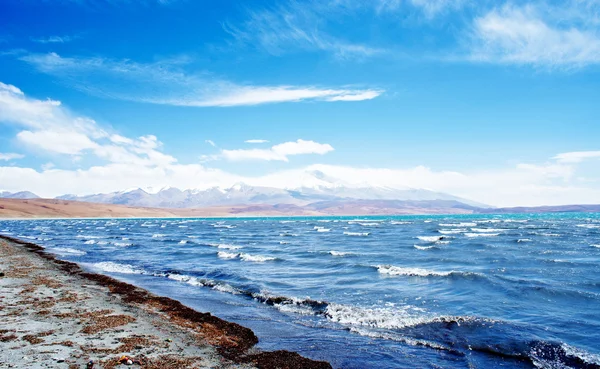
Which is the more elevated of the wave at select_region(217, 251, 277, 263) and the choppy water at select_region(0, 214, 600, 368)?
the choppy water at select_region(0, 214, 600, 368)

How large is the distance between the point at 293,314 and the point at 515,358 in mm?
7655

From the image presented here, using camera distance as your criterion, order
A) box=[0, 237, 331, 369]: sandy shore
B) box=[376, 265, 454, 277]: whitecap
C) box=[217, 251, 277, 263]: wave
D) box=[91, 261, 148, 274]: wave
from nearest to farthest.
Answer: box=[0, 237, 331, 369]: sandy shore → box=[376, 265, 454, 277]: whitecap → box=[91, 261, 148, 274]: wave → box=[217, 251, 277, 263]: wave

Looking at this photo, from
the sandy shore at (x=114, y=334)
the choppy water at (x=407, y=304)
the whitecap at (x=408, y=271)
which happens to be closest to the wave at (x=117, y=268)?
the choppy water at (x=407, y=304)

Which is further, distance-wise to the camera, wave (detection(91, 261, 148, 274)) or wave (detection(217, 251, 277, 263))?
wave (detection(217, 251, 277, 263))

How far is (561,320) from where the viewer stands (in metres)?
13.6

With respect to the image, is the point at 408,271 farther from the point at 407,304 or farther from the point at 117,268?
the point at 117,268

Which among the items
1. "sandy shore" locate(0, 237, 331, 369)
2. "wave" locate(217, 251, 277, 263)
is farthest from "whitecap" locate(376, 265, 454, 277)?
"sandy shore" locate(0, 237, 331, 369)

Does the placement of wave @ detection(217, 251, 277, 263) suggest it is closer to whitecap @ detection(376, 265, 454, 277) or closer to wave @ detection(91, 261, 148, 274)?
wave @ detection(91, 261, 148, 274)

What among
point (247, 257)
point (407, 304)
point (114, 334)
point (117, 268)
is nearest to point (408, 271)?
point (407, 304)

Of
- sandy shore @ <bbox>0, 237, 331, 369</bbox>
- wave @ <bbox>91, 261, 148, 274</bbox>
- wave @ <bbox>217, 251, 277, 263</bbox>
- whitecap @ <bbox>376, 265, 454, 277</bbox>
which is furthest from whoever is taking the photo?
wave @ <bbox>217, 251, 277, 263</bbox>

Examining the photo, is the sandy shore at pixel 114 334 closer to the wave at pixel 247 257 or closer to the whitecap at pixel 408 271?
the whitecap at pixel 408 271

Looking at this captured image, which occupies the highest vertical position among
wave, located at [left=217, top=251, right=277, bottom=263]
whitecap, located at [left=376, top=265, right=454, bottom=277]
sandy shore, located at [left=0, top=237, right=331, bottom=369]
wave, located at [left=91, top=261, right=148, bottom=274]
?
sandy shore, located at [left=0, top=237, right=331, bottom=369]

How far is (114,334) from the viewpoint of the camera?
10.4m

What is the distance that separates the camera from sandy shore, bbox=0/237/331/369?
28.4ft
